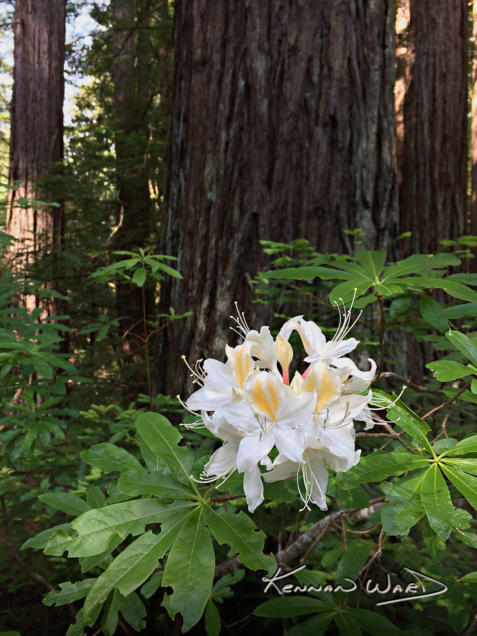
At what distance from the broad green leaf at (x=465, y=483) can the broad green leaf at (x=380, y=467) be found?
0.05m

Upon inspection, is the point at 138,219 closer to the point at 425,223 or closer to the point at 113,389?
the point at 113,389

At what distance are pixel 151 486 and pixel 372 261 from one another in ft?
2.74

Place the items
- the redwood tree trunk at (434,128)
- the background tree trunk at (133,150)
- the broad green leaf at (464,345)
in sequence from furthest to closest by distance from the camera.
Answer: the background tree trunk at (133,150) → the redwood tree trunk at (434,128) → the broad green leaf at (464,345)

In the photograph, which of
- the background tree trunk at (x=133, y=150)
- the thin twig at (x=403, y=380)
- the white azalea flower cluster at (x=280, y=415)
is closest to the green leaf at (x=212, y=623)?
the white azalea flower cluster at (x=280, y=415)

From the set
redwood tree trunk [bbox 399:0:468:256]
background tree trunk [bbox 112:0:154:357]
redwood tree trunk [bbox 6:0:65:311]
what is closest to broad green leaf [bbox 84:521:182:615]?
redwood tree trunk [bbox 399:0:468:256]

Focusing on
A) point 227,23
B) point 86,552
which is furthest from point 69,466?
point 227,23

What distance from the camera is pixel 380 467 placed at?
796 millimetres

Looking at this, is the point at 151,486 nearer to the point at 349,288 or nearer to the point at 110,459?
the point at 110,459

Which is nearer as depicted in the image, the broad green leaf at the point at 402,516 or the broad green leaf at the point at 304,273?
the broad green leaf at the point at 402,516

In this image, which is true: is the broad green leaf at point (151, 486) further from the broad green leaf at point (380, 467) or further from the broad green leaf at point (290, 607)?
the broad green leaf at point (290, 607)

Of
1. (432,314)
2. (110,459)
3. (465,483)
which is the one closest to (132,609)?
(110,459)

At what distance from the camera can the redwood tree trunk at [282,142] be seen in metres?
2.41

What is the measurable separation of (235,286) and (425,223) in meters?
2.38

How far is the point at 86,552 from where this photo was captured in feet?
2.55
